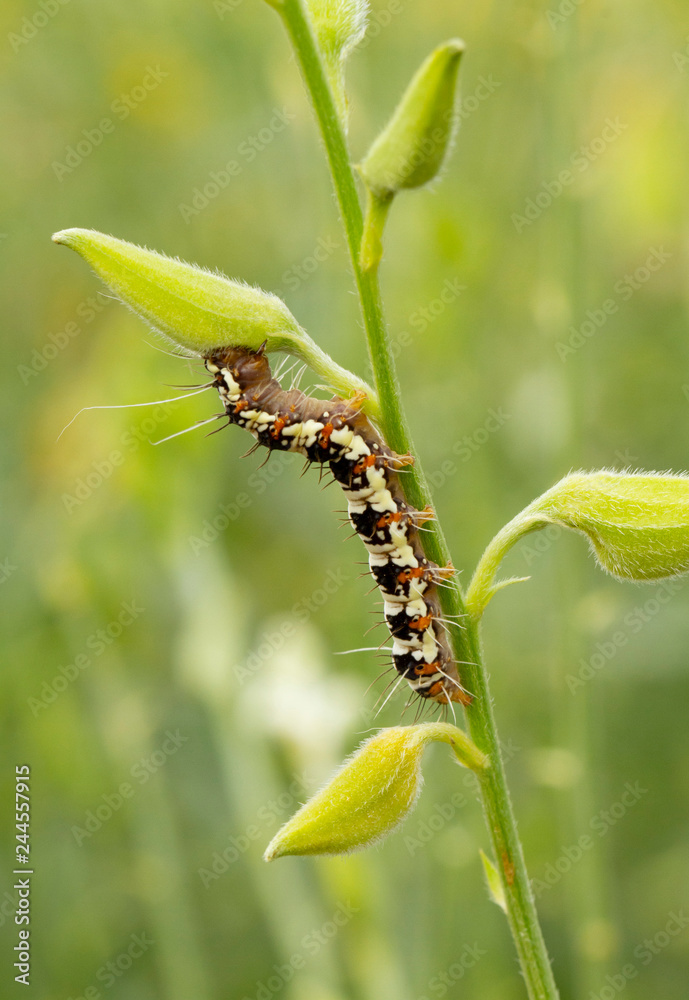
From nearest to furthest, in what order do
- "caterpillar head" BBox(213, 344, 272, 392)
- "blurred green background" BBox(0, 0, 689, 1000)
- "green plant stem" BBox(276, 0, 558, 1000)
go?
"green plant stem" BBox(276, 0, 558, 1000)
"caterpillar head" BBox(213, 344, 272, 392)
"blurred green background" BBox(0, 0, 689, 1000)

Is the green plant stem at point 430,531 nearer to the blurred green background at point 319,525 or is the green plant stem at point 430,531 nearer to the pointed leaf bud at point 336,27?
the pointed leaf bud at point 336,27

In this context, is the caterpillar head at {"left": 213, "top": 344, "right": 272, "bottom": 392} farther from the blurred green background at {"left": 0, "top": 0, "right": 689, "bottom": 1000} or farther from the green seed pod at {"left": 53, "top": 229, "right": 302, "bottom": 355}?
the blurred green background at {"left": 0, "top": 0, "right": 689, "bottom": 1000}

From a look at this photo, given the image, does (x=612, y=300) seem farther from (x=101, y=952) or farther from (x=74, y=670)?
(x=101, y=952)

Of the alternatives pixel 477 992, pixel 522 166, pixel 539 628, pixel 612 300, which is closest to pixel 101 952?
pixel 477 992

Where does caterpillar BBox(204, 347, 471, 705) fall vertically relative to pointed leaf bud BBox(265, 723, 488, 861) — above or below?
above

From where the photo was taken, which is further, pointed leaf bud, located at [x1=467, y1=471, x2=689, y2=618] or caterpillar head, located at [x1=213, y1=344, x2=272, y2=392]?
caterpillar head, located at [x1=213, y1=344, x2=272, y2=392]

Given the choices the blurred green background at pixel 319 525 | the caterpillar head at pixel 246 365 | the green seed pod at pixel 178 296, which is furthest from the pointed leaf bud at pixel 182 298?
the blurred green background at pixel 319 525

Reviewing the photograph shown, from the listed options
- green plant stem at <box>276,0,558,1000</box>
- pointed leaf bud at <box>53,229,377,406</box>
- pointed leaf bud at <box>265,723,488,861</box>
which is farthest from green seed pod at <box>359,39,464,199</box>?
pointed leaf bud at <box>265,723,488,861</box>
